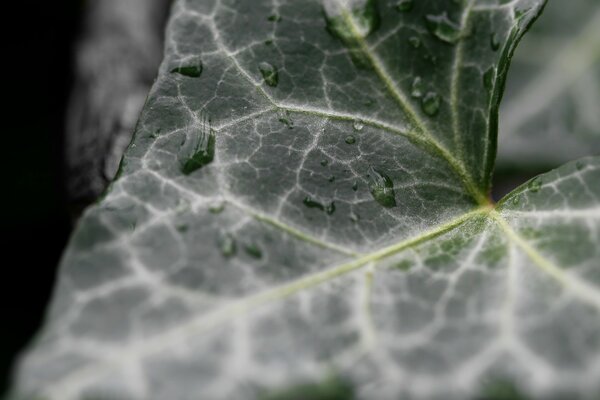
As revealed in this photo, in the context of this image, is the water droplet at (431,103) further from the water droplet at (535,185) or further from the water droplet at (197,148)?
the water droplet at (197,148)

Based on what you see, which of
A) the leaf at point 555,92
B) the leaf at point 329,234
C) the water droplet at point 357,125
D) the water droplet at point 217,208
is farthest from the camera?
the leaf at point 555,92

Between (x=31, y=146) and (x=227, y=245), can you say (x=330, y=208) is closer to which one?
(x=227, y=245)

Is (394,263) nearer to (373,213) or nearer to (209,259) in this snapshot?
(373,213)

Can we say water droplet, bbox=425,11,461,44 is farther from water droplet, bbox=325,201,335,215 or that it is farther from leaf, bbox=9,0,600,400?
water droplet, bbox=325,201,335,215

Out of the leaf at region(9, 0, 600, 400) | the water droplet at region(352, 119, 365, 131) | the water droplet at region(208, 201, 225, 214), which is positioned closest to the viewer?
the leaf at region(9, 0, 600, 400)

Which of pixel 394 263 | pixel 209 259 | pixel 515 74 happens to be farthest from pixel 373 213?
pixel 515 74

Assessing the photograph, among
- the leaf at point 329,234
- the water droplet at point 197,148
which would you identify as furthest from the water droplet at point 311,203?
the water droplet at point 197,148

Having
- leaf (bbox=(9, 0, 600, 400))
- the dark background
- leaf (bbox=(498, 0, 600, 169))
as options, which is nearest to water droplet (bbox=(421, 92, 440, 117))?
leaf (bbox=(9, 0, 600, 400))
